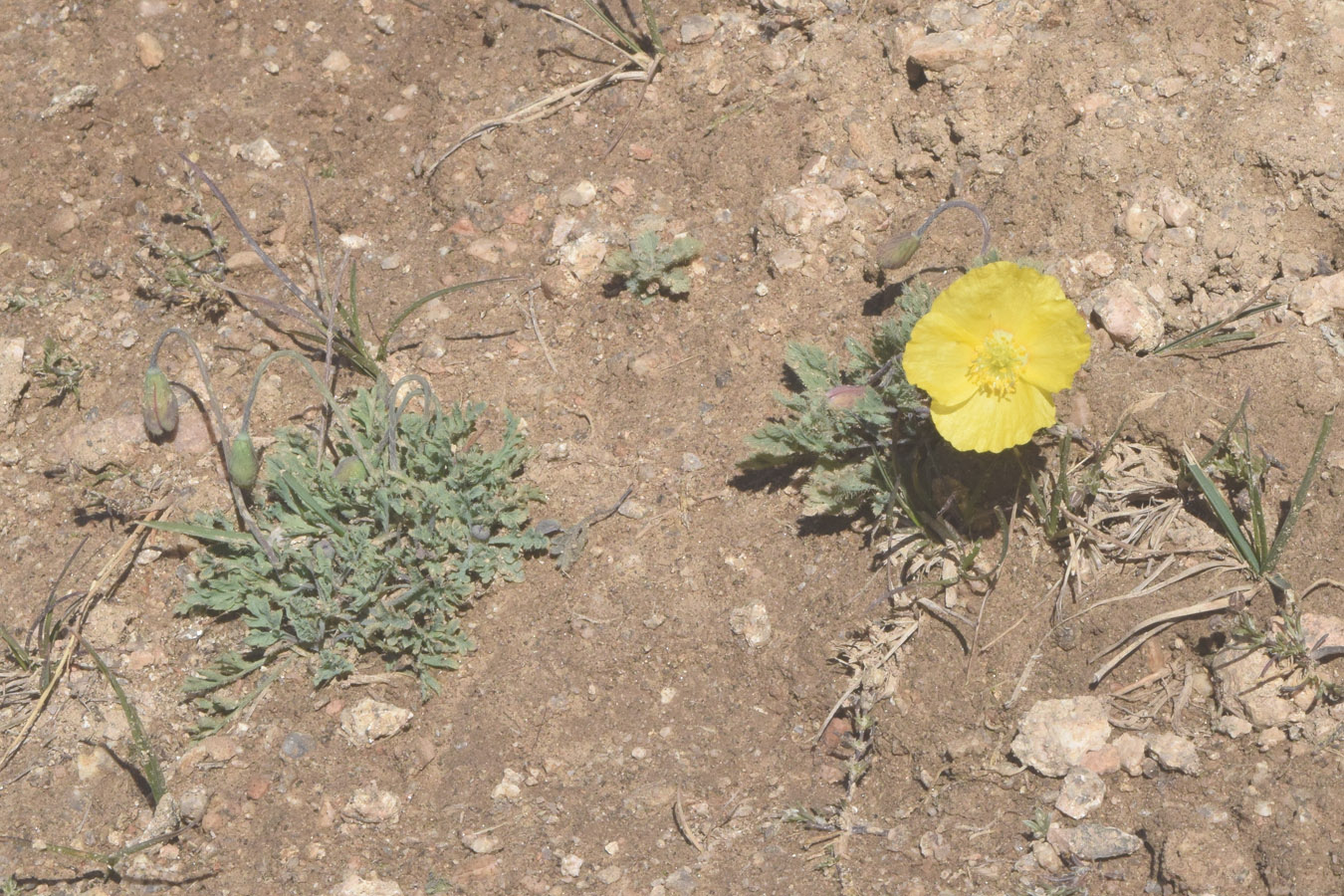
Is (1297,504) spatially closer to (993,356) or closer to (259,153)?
(993,356)

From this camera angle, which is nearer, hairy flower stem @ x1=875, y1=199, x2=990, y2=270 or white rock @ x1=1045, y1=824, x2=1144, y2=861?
white rock @ x1=1045, y1=824, x2=1144, y2=861

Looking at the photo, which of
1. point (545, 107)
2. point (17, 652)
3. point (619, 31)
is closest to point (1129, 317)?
point (619, 31)

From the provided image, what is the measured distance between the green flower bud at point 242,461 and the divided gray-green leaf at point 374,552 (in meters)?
0.12

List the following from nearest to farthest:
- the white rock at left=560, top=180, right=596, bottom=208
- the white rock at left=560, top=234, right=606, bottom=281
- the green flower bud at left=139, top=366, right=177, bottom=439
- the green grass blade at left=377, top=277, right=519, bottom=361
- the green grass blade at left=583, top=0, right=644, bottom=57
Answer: the green flower bud at left=139, top=366, right=177, bottom=439 → the green grass blade at left=377, top=277, right=519, bottom=361 → the white rock at left=560, top=234, right=606, bottom=281 → the white rock at left=560, top=180, right=596, bottom=208 → the green grass blade at left=583, top=0, right=644, bottom=57

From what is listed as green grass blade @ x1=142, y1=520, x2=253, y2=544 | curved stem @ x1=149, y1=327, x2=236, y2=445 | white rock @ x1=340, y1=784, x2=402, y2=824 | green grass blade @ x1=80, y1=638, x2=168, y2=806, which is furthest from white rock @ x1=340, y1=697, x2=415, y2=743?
curved stem @ x1=149, y1=327, x2=236, y2=445

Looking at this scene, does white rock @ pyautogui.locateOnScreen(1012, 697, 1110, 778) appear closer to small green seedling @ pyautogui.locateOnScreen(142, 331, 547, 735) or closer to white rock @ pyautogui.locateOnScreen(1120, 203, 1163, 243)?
white rock @ pyautogui.locateOnScreen(1120, 203, 1163, 243)

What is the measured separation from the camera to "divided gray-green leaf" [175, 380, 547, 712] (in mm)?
2857

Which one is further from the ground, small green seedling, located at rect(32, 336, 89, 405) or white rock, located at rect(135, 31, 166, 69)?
white rock, located at rect(135, 31, 166, 69)

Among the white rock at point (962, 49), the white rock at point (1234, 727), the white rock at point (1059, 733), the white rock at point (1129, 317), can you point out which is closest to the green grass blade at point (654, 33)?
the white rock at point (962, 49)

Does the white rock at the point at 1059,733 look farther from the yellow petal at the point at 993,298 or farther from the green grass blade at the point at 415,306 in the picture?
the green grass blade at the point at 415,306

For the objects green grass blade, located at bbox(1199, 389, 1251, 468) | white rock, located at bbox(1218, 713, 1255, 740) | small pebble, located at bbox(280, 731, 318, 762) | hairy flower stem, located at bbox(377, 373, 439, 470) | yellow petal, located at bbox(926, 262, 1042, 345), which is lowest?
white rock, located at bbox(1218, 713, 1255, 740)

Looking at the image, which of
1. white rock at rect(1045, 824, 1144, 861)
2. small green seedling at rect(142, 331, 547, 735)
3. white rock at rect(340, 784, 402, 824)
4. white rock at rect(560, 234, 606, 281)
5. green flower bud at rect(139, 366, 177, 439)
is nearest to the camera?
white rock at rect(1045, 824, 1144, 861)

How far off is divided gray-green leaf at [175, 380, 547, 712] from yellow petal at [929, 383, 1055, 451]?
1124 mm

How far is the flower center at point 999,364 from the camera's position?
7.99 feet
